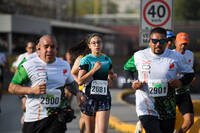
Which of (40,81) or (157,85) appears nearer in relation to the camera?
(40,81)

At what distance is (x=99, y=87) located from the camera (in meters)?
6.87

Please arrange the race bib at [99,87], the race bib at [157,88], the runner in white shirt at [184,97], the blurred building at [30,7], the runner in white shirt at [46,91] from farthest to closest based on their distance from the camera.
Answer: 1. the blurred building at [30,7]
2. the runner in white shirt at [184,97]
3. the race bib at [99,87]
4. the race bib at [157,88]
5. the runner in white shirt at [46,91]

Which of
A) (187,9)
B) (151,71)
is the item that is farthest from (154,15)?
(187,9)

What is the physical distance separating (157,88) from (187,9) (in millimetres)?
87867

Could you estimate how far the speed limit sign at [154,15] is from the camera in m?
8.97

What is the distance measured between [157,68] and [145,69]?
0.15 metres

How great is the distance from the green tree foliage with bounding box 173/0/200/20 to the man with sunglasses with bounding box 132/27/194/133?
3307 inches

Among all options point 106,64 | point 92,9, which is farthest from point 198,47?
point 92,9

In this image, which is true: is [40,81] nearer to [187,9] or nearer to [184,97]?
[184,97]

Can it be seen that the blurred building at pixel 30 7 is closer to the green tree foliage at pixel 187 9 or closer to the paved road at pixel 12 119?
the green tree foliage at pixel 187 9

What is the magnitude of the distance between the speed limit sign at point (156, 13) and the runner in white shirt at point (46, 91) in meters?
3.90

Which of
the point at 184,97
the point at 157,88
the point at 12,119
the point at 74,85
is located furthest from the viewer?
the point at 12,119

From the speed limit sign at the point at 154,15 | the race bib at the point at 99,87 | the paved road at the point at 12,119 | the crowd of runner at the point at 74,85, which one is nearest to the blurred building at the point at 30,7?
the paved road at the point at 12,119

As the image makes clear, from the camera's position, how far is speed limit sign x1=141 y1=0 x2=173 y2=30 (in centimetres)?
897
